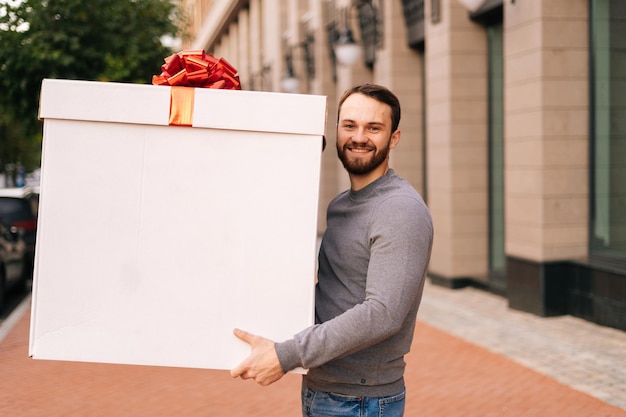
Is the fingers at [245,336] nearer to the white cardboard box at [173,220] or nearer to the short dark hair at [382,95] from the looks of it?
the white cardboard box at [173,220]

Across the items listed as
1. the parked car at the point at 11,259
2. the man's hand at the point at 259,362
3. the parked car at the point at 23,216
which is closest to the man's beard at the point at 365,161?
the man's hand at the point at 259,362

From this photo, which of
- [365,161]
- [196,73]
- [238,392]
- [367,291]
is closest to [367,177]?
[365,161]

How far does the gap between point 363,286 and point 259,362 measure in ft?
1.27

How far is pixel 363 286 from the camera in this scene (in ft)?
7.84

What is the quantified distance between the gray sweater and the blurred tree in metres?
11.3

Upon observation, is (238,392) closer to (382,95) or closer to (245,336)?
(245,336)

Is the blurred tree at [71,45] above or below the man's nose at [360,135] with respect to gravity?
above

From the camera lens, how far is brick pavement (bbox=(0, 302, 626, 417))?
5.71 meters

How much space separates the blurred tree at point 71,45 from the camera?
1351 centimetres

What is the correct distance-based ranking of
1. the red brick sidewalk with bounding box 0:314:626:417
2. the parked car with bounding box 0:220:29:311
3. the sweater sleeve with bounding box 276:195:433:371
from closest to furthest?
the sweater sleeve with bounding box 276:195:433:371
the red brick sidewalk with bounding box 0:314:626:417
the parked car with bounding box 0:220:29:311

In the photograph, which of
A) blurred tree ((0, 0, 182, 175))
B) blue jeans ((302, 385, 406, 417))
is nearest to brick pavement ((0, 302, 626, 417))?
blue jeans ((302, 385, 406, 417))

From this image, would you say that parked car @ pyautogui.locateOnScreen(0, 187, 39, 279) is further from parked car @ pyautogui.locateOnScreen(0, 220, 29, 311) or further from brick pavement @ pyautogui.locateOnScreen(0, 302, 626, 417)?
brick pavement @ pyautogui.locateOnScreen(0, 302, 626, 417)

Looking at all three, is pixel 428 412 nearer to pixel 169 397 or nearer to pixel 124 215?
pixel 169 397

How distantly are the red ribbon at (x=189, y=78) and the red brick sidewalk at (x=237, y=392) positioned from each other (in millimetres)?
3628
